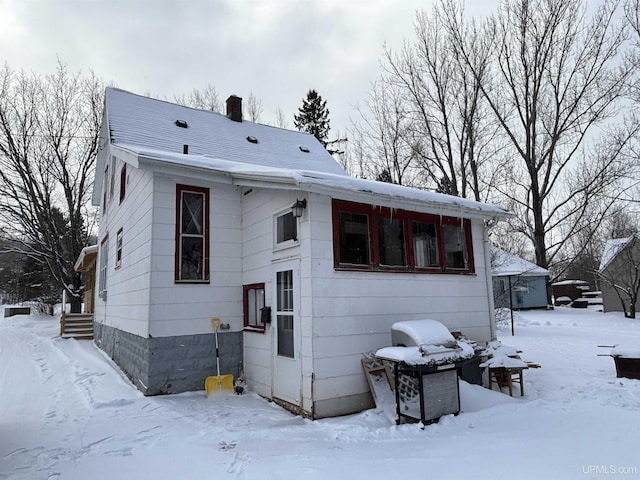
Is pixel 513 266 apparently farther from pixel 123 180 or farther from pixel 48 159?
pixel 48 159

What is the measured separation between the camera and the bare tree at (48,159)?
19.0 m

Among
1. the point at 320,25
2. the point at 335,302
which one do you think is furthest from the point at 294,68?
the point at 335,302

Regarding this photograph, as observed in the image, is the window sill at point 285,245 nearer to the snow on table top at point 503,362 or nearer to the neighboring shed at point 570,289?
the snow on table top at point 503,362

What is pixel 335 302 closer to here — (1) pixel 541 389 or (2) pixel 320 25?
(1) pixel 541 389

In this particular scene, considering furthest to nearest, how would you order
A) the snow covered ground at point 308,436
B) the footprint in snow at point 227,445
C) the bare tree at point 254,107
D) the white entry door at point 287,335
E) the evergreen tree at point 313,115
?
the evergreen tree at point 313,115, the bare tree at point 254,107, the white entry door at point 287,335, the footprint in snow at point 227,445, the snow covered ground at point 308,436

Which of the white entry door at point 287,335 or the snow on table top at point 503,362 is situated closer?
the white entry door at point 287,335

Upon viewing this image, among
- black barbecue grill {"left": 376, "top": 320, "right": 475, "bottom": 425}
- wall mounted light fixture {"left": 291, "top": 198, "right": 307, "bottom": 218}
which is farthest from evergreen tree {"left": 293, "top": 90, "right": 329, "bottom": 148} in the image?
black barbecue grill {"left": 376, "top": 320, "right": 475, "bottom": 425}

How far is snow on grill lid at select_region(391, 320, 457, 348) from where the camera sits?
196 inches

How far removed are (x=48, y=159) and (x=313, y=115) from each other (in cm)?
1703

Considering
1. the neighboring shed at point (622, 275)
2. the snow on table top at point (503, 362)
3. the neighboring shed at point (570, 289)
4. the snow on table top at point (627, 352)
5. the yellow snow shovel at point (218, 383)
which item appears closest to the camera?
the snow on table top at point (503, 362)

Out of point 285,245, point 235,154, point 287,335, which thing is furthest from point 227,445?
point 235,154

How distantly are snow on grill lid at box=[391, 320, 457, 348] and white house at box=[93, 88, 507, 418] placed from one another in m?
0.55

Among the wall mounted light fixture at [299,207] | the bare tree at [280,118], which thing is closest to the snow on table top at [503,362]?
the wall mounted light fixture at [299,207]

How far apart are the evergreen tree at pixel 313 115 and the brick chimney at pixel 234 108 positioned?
16.1 m
